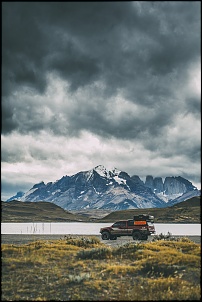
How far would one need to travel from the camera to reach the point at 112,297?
16.2 m

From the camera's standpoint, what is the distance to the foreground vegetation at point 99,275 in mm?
16531

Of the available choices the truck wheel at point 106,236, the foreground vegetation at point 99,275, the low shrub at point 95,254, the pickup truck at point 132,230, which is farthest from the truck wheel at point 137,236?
the low shrub at point 95,254

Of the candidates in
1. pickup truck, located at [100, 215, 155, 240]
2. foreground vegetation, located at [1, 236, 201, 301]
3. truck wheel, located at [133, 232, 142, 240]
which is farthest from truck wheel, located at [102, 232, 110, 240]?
foreground vegetation, located at [1, 236, 201, 301]

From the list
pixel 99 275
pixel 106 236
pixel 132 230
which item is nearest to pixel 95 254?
pixel 99 275

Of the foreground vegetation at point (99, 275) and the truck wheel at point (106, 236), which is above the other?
the foreground vegetation at point (99, 275)

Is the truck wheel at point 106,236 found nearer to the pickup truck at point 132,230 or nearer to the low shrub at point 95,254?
the pickup truck at point 132,230

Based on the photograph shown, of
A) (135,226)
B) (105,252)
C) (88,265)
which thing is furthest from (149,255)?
(135,226)

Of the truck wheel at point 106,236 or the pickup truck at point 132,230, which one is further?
the truck wheel at point 106,236

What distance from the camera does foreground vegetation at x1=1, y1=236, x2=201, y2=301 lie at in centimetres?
1653

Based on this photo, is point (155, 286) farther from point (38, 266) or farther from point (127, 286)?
point (38, 266)

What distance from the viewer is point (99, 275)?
19812mm

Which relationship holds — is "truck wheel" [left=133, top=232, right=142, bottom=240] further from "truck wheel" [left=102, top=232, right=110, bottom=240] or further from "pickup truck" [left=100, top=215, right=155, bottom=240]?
"truck wheel" [left=102, top=232, right=110, bottom=240]

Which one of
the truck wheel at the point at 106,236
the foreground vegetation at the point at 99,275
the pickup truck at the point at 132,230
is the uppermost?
the foreground vegetation at the point at 99,275

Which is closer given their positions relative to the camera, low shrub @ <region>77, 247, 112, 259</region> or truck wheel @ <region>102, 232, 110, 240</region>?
low shrub @ <region>77, 247, 112, 259</region>
